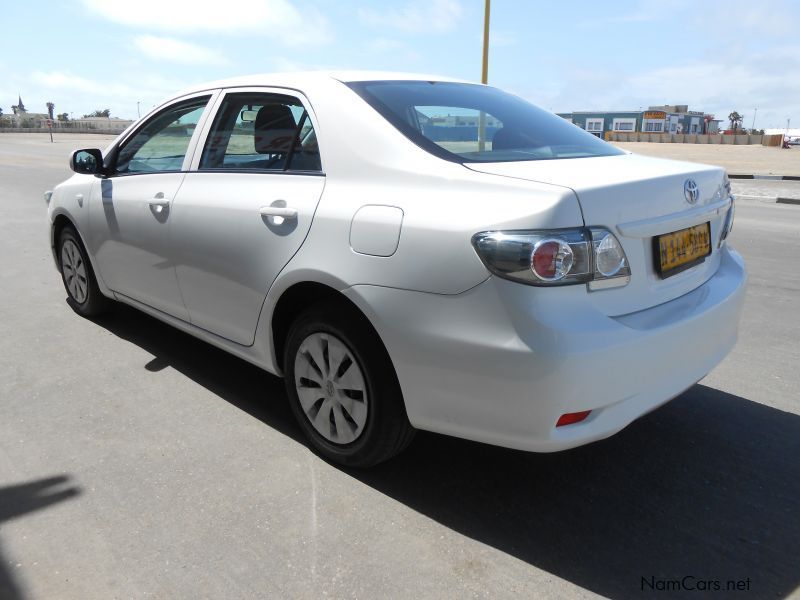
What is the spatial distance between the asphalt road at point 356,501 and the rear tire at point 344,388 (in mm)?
159

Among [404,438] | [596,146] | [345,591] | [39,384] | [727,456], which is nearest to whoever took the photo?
[345,591]

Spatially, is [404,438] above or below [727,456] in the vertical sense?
above

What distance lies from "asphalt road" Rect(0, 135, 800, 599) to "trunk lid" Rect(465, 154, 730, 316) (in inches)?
33.3

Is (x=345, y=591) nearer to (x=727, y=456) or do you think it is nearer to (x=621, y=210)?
(x=621, y=210)

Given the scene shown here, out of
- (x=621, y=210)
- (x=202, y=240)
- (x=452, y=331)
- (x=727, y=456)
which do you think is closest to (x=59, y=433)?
(x=202, y=240)

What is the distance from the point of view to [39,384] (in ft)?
13.1

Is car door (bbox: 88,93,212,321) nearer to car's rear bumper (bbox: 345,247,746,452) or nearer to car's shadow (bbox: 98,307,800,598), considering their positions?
car's shadow (bbox: 98,307,800,598)

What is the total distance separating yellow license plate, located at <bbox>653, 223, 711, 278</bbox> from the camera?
254 centimetres

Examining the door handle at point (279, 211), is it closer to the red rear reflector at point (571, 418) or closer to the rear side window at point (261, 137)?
the rear side window at point (261, 137)

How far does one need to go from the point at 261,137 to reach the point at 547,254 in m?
1.77

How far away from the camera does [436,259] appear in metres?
2.37

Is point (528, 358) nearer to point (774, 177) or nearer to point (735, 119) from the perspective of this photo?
point (774, 177)

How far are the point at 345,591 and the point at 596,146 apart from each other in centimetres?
230

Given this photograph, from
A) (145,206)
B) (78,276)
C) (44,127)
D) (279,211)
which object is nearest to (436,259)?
(279,211)
